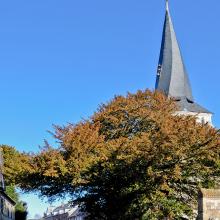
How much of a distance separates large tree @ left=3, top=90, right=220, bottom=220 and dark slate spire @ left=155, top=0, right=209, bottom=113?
104ft

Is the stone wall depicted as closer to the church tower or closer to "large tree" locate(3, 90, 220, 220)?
"large tree" locate(3, 90, 220, 220)

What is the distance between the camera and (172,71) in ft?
221

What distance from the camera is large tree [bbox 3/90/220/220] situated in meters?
30.3

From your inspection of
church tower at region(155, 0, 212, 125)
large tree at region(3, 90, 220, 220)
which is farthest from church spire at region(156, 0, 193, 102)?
large tree at region(3, 90, 220, 220)

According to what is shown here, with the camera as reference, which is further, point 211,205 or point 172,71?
point 172,71

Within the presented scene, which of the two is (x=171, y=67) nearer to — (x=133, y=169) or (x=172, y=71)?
(x=172, y=71)

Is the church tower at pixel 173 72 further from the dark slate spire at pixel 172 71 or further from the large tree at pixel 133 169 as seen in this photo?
the large tree at pixel 133 169

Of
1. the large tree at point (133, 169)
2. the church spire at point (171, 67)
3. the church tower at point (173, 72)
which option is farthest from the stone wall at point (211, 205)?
the church spire at point (171, 67)

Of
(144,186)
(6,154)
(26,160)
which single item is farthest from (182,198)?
(6,154)

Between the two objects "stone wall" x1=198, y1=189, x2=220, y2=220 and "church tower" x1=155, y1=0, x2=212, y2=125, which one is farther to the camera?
"church tower" x1=155, y1=0, x2=212, y2=125

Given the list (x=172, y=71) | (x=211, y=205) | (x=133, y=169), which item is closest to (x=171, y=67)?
(x=172, y=71)

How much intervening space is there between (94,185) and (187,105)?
35.4 metres

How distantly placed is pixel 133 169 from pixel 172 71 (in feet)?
125

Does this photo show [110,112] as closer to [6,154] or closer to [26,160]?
[26,160]
